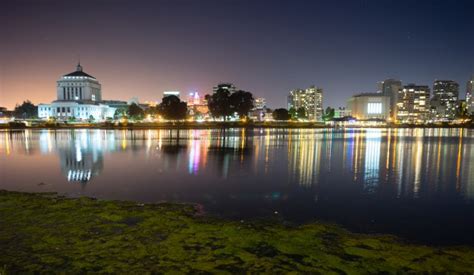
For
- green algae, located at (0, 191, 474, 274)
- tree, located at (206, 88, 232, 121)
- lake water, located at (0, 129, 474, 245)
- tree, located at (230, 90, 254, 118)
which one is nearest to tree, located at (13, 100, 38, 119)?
tree, located at (206, 88, 232, 121)

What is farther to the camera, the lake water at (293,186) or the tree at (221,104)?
the tree at (221,104)

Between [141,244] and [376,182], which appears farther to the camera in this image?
[376,182]

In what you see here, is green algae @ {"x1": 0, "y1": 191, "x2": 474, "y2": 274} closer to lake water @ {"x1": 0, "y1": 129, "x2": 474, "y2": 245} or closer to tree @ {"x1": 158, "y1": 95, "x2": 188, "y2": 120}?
lake water @ {"x1": 0, "y1": 129, "x2": 474, "y2": 245}

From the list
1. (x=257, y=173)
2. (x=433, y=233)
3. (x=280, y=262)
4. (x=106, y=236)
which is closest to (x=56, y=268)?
(x=106, y=236)

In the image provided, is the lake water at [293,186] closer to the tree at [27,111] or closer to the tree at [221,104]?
the tree at [221,104]

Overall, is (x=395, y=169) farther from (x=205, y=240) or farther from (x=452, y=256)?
(x=205, y=240)

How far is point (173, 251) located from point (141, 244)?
1102mm

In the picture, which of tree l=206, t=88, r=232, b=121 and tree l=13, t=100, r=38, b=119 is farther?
tree l=13, t=100, r=38, b=119

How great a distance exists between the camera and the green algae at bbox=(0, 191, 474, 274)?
8539 mm

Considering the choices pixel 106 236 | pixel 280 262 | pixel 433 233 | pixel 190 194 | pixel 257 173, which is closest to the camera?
pixel 280 262

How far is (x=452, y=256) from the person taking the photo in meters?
9.66

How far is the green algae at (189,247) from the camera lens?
28.0ft

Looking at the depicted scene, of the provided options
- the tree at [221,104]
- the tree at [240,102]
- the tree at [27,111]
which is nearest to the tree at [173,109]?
the tree at [221,104]

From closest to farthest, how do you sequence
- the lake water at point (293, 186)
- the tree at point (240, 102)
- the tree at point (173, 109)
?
the lake water at point (293, 186) → the tree at point (173, 109) → the tree at point (240, 102)
